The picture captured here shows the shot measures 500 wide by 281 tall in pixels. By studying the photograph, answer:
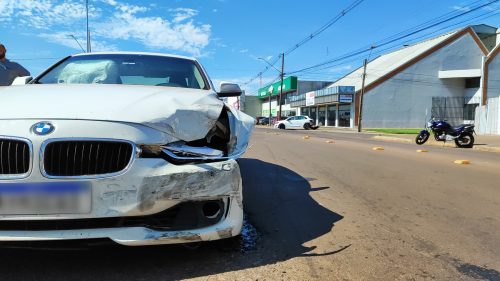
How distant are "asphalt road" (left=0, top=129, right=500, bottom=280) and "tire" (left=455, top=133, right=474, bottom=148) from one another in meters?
12.1

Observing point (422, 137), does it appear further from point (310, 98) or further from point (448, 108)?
point (310, 98)

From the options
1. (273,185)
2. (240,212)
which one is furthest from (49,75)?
(273,185)

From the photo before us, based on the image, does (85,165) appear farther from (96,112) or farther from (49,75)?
(49,75)

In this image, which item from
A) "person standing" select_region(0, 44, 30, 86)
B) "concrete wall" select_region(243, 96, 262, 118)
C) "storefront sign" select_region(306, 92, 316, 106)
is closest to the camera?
"person standing" select_region(0, 44, 30, 86)

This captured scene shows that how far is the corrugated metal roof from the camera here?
51.4m

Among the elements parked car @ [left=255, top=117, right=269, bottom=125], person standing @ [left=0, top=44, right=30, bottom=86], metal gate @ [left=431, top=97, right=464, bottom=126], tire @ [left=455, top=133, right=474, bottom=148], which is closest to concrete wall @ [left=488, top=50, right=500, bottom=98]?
metal gate @ [left=431, top=97, right=464, bottom=126]

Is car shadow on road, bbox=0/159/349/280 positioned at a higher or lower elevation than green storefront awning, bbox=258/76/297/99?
lower

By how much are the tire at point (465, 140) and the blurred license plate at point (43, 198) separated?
1826 centimetres

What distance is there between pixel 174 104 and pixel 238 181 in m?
0.74

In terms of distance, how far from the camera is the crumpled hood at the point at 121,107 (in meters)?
2.93

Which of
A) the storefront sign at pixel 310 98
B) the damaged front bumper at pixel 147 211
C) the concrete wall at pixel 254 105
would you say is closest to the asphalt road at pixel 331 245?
the damaged front bumper at pixel 147 211

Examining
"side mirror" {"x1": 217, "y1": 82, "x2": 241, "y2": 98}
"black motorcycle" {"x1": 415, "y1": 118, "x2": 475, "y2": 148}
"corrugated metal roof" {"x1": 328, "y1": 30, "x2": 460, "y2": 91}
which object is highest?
"corrugated metal roof" {"x1": 328, "y1": 30, "x2": 460, "y2": 91}

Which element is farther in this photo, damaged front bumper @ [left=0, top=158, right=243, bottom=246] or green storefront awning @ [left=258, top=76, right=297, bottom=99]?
green storefront awning @ [left=258, top=76, right=297, bottom=99]

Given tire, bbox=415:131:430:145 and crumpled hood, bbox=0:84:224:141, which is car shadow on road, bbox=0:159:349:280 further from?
tire, bbox=415:131:430:145
